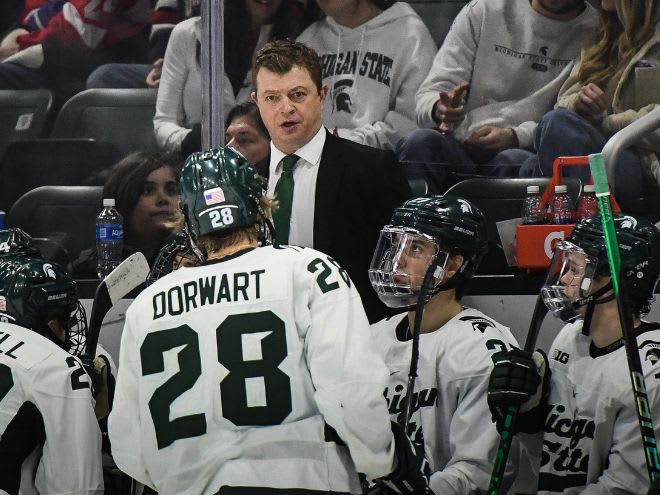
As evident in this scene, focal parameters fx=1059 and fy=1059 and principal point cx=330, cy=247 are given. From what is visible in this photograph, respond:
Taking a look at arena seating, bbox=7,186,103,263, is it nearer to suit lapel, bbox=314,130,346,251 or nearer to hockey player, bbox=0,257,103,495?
suit lapel, bbox=314,130,346,251

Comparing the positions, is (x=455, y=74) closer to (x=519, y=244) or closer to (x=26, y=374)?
(x=519, y=244)

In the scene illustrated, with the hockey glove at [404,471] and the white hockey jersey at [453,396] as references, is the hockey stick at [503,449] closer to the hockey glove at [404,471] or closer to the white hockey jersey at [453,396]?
the white hockey jersey at [453,396]

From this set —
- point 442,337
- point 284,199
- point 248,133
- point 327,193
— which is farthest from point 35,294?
point 248,133

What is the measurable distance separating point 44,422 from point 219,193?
851 millimetres

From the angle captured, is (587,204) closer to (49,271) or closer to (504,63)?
(504,63)

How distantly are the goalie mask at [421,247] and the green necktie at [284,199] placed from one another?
1.33 ft

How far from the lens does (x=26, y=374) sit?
264 centimetres

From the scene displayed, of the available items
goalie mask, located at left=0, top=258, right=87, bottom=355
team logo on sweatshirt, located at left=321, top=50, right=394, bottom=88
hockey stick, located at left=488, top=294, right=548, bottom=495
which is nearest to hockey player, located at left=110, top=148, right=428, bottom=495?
hockey stick, located at left=488, top=294, right=548, bottom=495

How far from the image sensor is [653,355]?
2.55 meters

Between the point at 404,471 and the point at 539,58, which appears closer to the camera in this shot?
the point at 404,471

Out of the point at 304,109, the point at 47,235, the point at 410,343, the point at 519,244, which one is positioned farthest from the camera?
the point at 47,235

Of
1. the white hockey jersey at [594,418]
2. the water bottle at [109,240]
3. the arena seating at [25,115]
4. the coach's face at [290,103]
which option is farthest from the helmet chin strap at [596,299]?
the arena seating at [25,115]

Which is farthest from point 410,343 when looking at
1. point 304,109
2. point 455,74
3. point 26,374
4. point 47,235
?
point 47,235

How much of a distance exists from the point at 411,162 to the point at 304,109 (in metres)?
0.87
